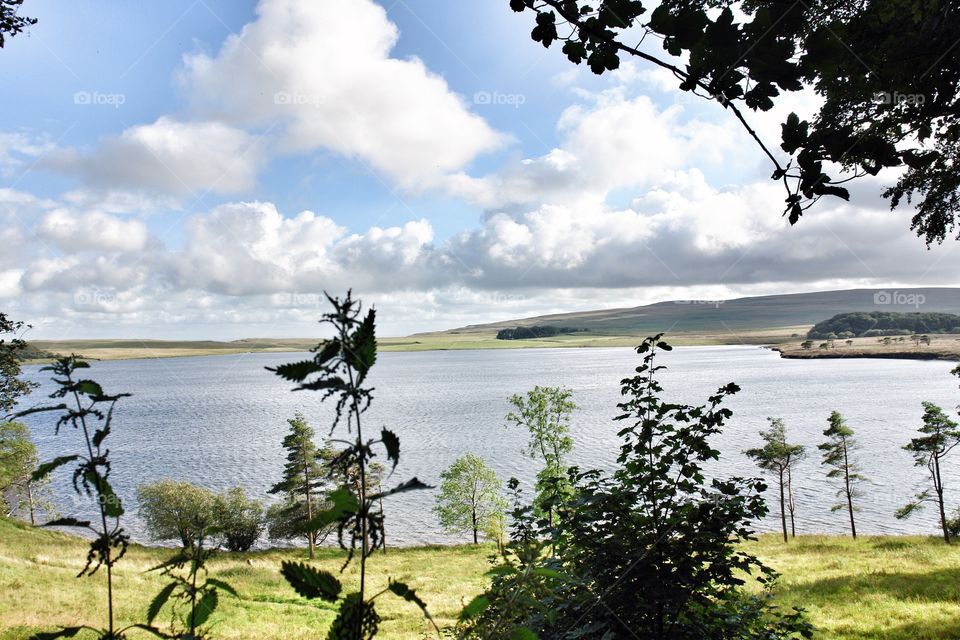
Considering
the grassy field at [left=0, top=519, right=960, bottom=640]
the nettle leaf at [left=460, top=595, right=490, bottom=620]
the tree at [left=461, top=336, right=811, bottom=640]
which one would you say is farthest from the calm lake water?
the nettle leaf at [left=460, top=595, right=490, bottom=620]

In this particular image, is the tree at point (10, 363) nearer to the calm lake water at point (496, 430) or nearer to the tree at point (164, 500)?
the calm lake water at point (496, 430)

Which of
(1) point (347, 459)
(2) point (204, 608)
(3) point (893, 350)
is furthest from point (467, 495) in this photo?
(3) point (893, 350)

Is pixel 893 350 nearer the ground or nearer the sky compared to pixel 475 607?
nearer the ground

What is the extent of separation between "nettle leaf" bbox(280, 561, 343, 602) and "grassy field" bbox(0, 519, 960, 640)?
4588 mm

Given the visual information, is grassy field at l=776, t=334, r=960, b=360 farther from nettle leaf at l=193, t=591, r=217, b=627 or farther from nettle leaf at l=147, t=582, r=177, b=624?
nettle leaf at l=147, t=582, r=177, b=624

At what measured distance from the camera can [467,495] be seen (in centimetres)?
5347

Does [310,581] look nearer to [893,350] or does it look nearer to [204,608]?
[204,608]

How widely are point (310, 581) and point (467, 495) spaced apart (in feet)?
180

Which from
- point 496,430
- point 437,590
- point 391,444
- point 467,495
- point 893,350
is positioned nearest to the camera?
point 391,444

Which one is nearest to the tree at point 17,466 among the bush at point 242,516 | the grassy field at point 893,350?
the bush at point 242,516

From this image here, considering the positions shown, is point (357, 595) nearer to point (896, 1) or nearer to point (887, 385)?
point (896, 1)

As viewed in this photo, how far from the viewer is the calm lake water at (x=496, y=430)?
187 feet

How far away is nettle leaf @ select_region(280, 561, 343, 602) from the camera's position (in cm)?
109

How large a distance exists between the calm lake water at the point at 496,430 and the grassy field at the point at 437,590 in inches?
365
